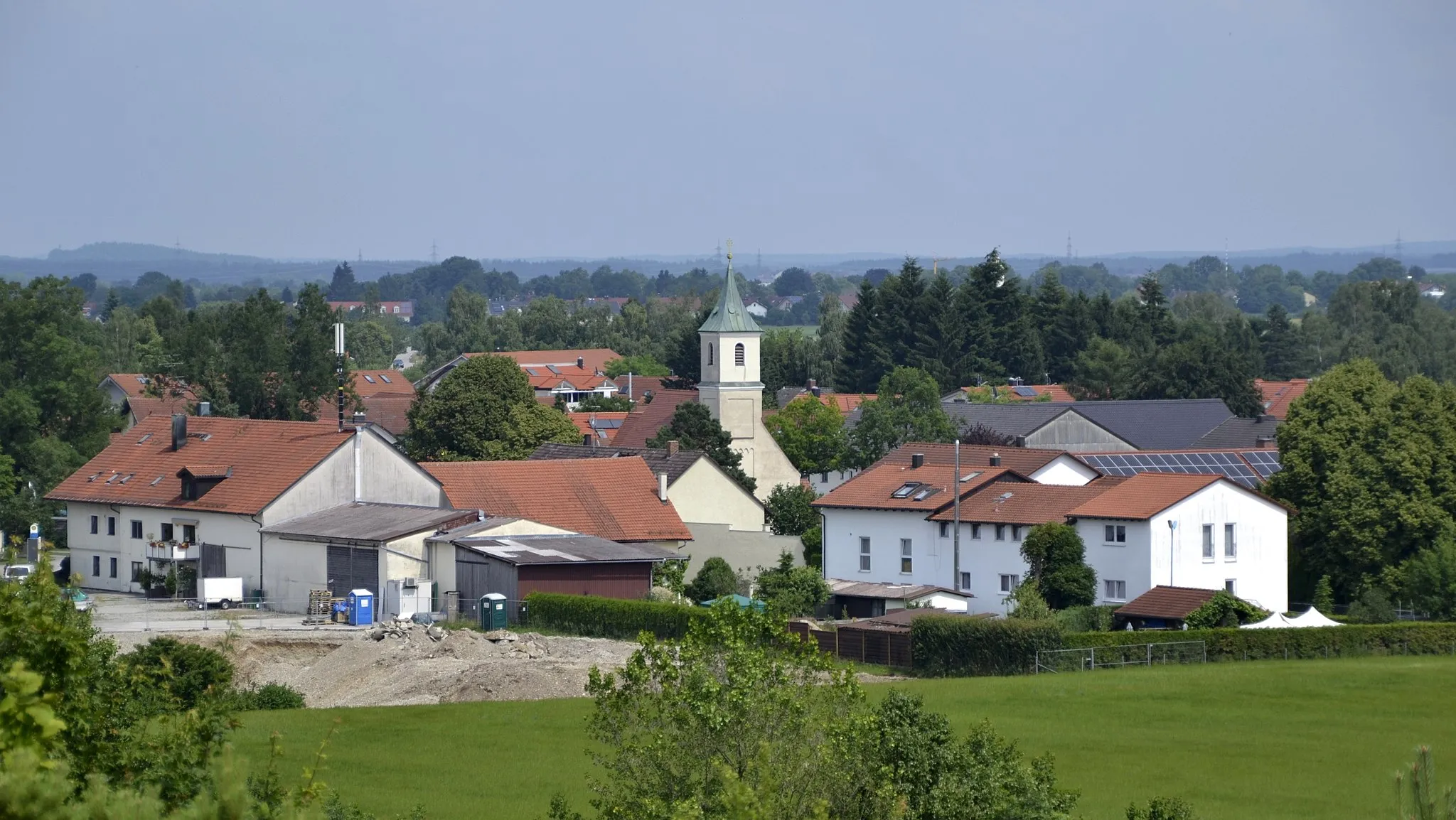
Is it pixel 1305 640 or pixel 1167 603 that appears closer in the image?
pixel 1305 640

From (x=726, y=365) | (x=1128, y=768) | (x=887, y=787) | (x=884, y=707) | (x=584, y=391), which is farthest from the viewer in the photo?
(x=584, y=391)

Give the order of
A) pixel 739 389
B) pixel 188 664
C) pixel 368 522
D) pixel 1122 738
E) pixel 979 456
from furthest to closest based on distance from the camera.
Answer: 1. pixel 739 389
2. pixel 979 456
3. pixel 368 522
4. pixel 1122 738
5. pixel 188 664

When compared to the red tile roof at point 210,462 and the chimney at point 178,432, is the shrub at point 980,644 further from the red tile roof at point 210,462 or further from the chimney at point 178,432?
the chimney at point 178,432

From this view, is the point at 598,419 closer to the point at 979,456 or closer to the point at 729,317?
the point at 729,317

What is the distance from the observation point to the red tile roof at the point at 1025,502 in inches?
2110

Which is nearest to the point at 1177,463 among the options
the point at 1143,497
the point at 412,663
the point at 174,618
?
the point at 1143,497

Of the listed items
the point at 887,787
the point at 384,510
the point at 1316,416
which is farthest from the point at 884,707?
the point at 1316,416

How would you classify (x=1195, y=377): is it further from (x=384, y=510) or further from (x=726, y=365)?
(x=384, y=510)

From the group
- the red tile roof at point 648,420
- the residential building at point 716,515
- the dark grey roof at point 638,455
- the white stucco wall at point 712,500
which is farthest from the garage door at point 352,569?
the red tile roof at point 648,420

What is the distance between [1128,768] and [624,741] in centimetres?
1422

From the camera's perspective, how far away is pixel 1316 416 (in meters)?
58.0

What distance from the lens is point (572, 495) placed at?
5788 centimetres

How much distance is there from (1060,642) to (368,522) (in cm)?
2080

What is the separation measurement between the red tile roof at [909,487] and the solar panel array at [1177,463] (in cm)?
673
